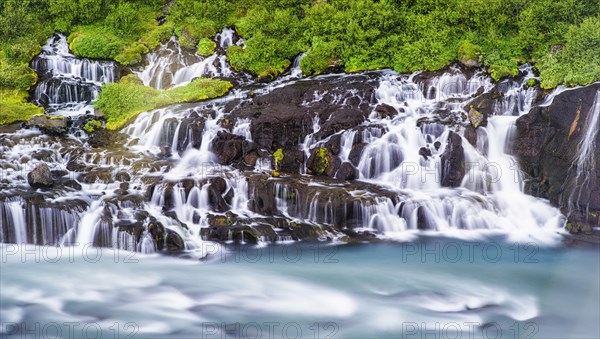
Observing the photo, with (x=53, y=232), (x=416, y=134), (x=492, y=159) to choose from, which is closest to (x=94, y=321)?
(x=53, y=232)

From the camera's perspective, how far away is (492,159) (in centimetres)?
1509

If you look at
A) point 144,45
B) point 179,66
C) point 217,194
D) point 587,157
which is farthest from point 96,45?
point 587,157

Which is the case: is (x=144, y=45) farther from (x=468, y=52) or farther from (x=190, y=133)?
(x=468, y=52)

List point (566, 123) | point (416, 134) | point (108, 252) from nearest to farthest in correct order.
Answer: point (108, 252) → point (566, 123) → point (416, 134)

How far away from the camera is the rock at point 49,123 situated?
55.2ft

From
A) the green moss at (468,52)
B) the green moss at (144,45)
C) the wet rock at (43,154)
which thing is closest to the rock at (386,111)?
the green moss at (468,52)

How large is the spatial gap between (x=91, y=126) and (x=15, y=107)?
113 inches

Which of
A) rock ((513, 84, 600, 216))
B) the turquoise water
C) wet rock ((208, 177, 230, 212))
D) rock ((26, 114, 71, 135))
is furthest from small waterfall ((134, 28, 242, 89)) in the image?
rock ((513, 84, 600, 216))

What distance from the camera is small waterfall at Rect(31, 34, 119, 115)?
19.1 m

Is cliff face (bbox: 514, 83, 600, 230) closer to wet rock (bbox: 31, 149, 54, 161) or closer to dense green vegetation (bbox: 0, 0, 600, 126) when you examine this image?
dense green vegetation (bbox: 0, 0, 600, 126)

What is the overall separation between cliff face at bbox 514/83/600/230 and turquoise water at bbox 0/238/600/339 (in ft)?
5.82

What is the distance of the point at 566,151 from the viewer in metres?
14.3

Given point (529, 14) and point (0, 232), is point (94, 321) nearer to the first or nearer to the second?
point (0, 232)

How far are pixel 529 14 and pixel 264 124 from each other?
929 cm
